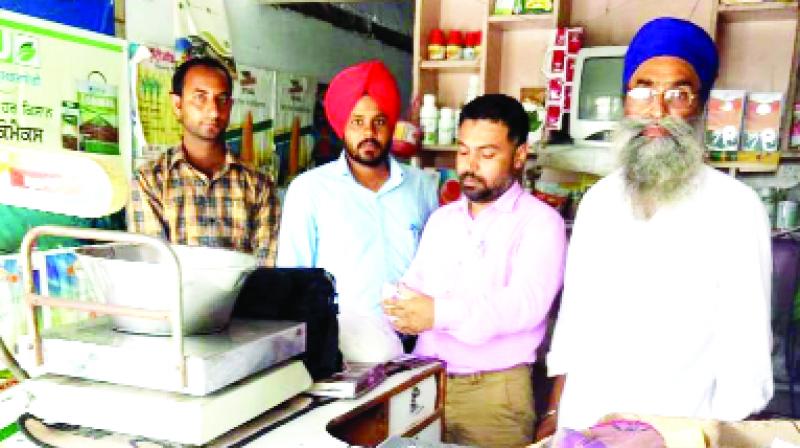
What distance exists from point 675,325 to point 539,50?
2192mm

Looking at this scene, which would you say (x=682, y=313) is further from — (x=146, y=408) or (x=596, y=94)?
(x=596, y=94)

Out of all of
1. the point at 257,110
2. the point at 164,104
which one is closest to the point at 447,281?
the point at 164,104

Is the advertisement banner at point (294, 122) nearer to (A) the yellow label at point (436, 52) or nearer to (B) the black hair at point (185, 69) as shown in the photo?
(A) the yellow label at point (436, 52)

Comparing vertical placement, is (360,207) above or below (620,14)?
below

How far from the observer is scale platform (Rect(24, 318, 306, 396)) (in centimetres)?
108

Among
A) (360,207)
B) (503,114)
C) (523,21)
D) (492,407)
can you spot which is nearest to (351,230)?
(360,207)

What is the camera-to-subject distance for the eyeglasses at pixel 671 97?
183 centimetres

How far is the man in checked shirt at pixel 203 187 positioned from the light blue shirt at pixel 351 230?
489mm

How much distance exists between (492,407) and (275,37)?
2.56 m

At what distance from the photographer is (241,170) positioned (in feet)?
9.18

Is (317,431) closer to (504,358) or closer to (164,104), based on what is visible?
(504,358)

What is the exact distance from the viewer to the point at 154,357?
1.09 metres

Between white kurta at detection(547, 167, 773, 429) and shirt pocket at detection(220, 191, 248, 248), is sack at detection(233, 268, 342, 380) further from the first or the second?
shirt pocket at detection(220, 191, 248, 248)

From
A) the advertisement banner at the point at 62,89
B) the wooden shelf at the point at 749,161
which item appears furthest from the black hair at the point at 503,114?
the wooden shelf at the point at 749,161
